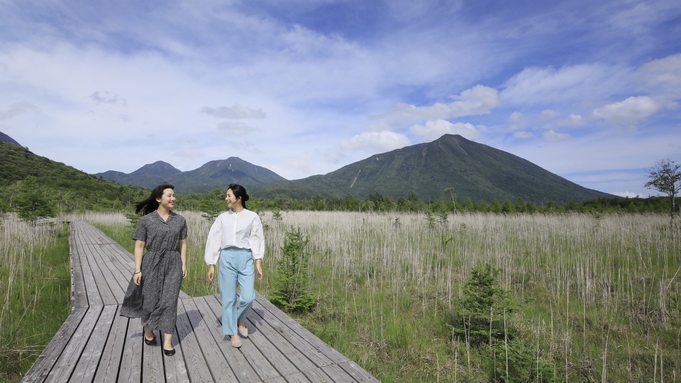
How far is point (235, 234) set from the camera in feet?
12.0

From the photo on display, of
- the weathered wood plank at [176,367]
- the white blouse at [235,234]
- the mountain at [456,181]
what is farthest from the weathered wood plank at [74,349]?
the mountain at [456,181]

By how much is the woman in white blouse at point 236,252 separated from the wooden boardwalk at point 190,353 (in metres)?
0.41

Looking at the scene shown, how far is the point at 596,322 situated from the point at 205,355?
6333 millimetres

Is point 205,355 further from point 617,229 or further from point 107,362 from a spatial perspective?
point 617,229

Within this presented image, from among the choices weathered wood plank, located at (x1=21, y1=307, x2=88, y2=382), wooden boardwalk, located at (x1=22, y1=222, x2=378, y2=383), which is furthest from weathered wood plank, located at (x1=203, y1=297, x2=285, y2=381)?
weathered wood plank, located at (x1=21, y1=307, x2=88, y2=382)

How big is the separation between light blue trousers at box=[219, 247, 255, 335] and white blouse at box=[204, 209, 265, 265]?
0.09 m

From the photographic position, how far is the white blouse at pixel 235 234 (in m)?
3.67

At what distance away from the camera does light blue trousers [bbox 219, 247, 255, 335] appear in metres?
3.55

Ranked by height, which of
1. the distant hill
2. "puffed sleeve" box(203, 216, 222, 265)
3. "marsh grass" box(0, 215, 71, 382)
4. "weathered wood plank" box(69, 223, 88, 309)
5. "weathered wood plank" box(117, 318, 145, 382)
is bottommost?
"marsh grass" box(0, 215, 71, 382)

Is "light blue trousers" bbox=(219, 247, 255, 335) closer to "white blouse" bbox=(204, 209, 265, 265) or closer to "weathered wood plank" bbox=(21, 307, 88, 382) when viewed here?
"white blouse" bbox=(204, 209, 265, 265)

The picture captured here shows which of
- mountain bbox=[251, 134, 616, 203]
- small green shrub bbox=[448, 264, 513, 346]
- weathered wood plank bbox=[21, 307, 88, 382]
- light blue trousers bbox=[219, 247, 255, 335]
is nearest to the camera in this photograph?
weathered wood plank bbox=[21, 307, 88, 382]

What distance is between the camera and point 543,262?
8570 millimetres

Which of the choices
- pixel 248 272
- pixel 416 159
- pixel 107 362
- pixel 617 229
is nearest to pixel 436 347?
pixel 248 272

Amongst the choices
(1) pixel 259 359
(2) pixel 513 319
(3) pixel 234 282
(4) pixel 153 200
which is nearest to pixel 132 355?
(3) pixel 234 282
